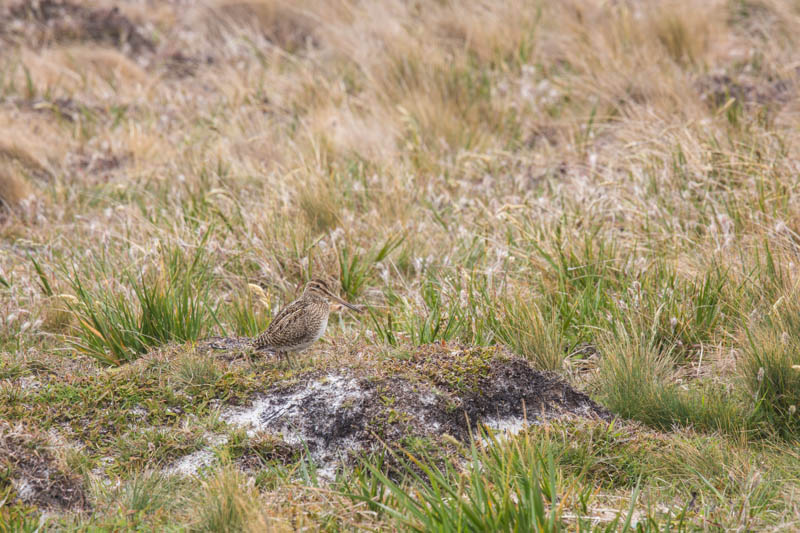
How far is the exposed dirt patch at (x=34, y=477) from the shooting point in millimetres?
3744

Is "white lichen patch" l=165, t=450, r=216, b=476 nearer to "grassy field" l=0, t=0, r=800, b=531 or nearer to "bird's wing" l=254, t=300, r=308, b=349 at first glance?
"grassy field" l=0, t=0, r=800, b=531

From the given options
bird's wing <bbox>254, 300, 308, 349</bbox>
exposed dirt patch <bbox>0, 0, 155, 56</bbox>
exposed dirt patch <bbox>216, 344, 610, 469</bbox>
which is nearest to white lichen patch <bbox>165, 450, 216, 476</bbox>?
exposed dirt patch <bbox>216, 344, 610, 469</bbox>

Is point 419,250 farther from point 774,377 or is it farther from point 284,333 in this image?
point 774,377

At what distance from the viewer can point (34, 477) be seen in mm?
3803

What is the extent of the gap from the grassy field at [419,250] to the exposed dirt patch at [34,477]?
12mm

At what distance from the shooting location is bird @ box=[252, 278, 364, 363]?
461cm

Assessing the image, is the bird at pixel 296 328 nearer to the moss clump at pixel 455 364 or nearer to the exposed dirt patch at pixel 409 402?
the exposed dirt patch at pixel 409 402

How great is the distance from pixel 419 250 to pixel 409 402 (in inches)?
100

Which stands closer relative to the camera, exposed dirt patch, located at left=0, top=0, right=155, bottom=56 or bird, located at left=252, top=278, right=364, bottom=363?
bird, located at left=252, top=278, right=364, bottom=363

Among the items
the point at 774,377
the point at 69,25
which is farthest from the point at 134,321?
the point at 69,25

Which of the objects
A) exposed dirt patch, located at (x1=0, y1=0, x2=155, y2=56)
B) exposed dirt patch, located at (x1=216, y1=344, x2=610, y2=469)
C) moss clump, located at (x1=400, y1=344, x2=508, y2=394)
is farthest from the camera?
exposed dirt patch, located at (x1=0, y1=0, x2=155, y2=56)

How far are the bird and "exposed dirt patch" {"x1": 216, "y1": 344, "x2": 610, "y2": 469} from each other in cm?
22

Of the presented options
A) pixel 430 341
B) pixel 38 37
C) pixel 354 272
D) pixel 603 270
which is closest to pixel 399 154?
pixel 354 272

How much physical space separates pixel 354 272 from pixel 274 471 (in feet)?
8.30
